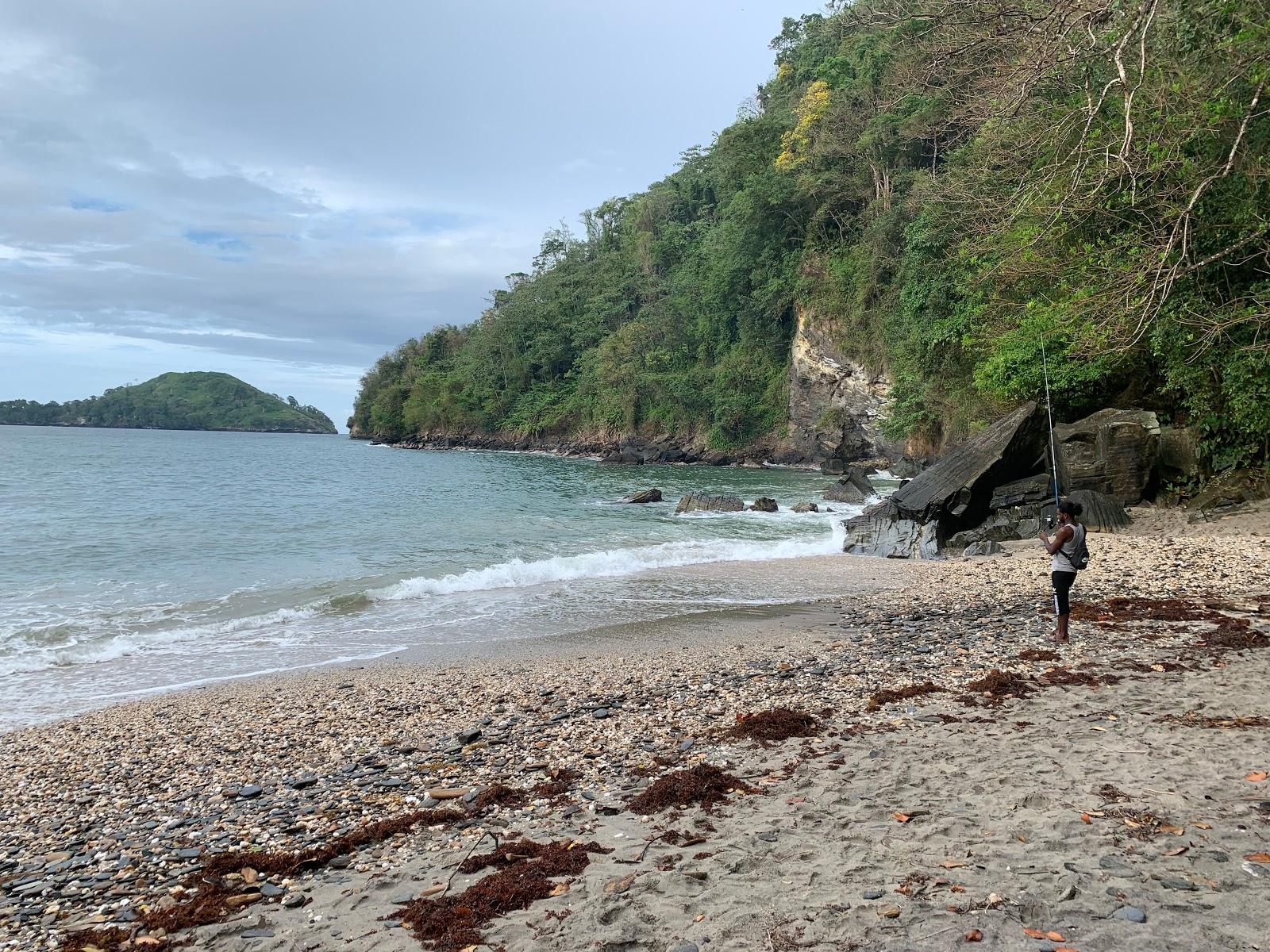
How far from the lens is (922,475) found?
17.8 meters

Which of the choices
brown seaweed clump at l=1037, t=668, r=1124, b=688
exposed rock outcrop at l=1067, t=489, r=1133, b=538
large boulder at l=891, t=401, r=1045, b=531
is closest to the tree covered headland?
large boulder at l=891, t=401, r=1045, b=531

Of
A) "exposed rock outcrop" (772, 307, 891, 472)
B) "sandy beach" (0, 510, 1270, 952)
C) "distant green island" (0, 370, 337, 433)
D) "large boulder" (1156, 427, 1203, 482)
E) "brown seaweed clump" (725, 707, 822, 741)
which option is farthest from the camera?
"distant green island" (0, 370, 337, 433)

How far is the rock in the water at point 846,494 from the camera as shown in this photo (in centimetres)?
2744

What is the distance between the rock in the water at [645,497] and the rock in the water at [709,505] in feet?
7.45

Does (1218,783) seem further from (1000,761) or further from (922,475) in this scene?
(922,475)

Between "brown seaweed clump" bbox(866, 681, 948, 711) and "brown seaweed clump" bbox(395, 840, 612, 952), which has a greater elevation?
"brown seaweed clump" bbox(866, 681, 948, 711)

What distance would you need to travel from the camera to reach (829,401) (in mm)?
43469

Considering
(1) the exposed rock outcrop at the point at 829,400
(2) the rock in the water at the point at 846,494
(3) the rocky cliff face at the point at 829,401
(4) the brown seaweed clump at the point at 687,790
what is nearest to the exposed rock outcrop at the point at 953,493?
(2) the rock in the water at the point at 846,494

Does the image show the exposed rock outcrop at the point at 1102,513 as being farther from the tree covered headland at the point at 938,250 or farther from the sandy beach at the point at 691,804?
the sandy beach at the point at 691,804

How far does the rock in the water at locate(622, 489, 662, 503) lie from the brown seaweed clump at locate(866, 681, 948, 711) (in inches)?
873

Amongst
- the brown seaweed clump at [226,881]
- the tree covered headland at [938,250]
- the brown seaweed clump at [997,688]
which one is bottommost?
the brown seaweed clump at [226,881]

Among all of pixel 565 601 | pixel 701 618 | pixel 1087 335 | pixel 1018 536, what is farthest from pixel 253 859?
pixel 1018 536

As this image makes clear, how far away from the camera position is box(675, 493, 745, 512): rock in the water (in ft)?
85.8

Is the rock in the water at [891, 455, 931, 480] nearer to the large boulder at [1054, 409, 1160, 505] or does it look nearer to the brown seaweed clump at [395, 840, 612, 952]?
the large boulder at [1054, 409, 1160, 505]
